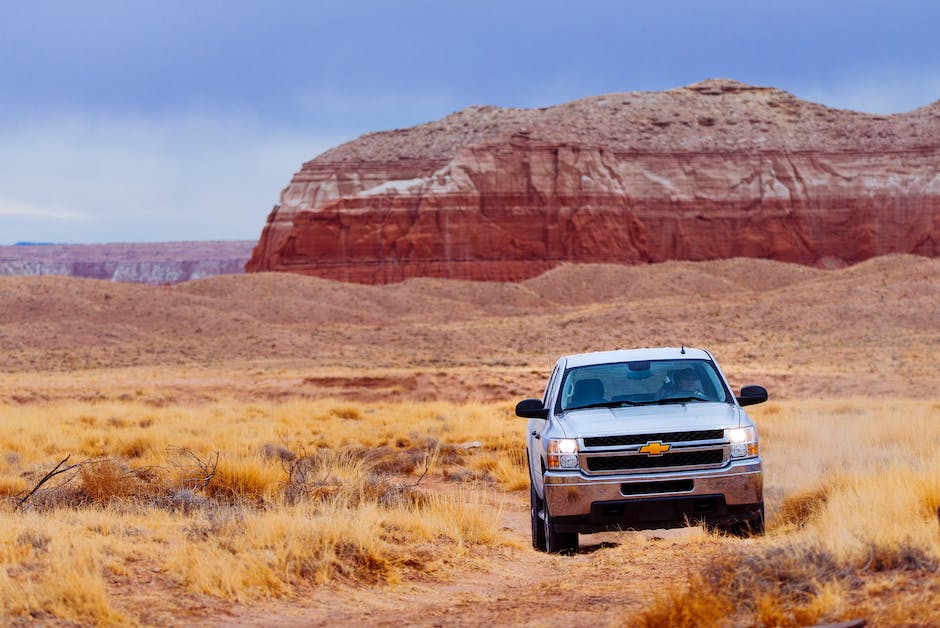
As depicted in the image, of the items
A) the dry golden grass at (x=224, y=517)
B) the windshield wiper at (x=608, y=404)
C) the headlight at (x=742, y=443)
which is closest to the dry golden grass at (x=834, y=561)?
the headlight at (x=742, y=443)

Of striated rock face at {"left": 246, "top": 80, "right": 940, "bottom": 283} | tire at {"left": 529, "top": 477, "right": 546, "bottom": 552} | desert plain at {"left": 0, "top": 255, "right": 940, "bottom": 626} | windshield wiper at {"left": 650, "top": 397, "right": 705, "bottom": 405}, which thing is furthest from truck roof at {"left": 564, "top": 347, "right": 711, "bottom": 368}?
striated rock face at {"left": 246, "top": 80, "right": 940, "bottom": 283}

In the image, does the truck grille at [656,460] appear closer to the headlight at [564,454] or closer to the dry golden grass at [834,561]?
the headlight at [564,454]

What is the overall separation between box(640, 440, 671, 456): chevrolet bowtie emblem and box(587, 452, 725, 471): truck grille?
0.04 m

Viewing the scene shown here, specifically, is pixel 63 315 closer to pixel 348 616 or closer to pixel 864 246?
pixel 348 616

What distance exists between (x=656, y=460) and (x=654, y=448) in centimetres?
10

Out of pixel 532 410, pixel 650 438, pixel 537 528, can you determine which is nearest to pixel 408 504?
pixel 537 528

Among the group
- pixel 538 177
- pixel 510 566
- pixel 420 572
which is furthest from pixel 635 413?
pixel 538 177

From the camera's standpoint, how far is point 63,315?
6222 cm

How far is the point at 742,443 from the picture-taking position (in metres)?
8.38

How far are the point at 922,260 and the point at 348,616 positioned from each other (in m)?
70.7

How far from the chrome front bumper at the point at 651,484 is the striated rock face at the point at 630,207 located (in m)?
85.0

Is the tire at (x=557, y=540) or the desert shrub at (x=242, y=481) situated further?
the desert shrub at (x=242, y=481)

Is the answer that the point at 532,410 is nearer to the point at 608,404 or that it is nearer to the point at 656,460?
the point at 608,404

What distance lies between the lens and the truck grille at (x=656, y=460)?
8.28 m
